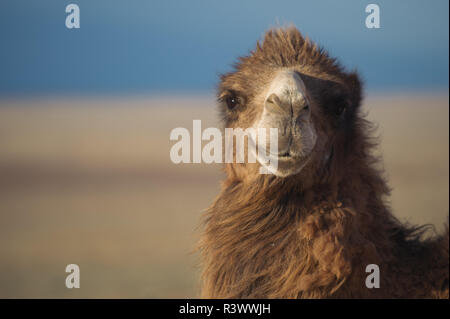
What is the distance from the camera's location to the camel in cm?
304

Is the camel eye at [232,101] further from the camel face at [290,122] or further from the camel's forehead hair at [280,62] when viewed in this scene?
the camel face at [290,122]

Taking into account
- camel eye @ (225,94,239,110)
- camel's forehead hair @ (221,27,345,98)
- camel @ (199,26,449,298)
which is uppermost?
camel's forehead hair @ (221,27,345,98)

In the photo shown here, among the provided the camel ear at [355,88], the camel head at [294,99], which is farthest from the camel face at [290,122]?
the camel ear at [355,88]

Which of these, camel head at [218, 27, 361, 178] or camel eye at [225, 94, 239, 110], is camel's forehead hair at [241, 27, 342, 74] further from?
camel eye at [225, 94, 239, 110]

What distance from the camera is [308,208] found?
10.4ft

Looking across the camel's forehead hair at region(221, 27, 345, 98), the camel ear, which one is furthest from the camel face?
the camel ear

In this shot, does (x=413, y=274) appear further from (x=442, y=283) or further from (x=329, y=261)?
(x=329, y=261)

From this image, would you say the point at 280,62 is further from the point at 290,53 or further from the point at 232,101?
the point at 232,101

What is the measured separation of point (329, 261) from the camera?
2.97 meters

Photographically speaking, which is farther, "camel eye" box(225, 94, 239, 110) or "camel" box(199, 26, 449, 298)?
"camel eye" box(225, 94, 239, 110)

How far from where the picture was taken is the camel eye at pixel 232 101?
3570 millimetres

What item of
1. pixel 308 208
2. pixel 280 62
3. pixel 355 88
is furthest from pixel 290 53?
pixel 308 208
